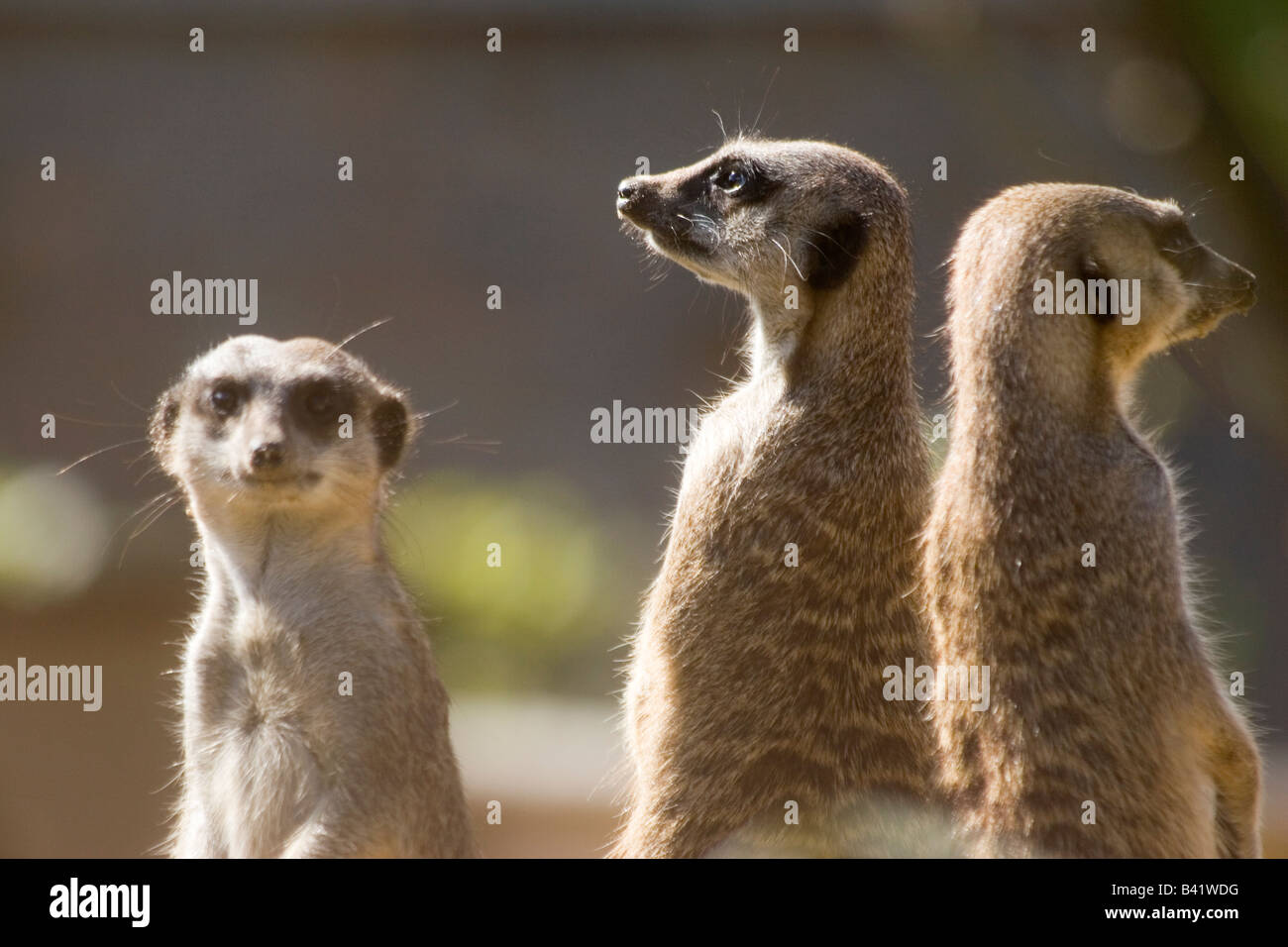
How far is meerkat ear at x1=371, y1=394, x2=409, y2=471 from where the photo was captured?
2094 millimetres

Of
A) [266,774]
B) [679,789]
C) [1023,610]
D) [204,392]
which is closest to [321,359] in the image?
[204,392]

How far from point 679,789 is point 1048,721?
553 millimetres

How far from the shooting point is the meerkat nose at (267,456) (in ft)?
6.15

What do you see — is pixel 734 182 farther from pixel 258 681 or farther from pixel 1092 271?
pixel 258 681

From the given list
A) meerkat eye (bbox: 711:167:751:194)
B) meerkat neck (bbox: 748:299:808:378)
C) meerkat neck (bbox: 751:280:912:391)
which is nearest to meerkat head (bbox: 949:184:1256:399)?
meerkat neck (bbox: 751:280:912:391)

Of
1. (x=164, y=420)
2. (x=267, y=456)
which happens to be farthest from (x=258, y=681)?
(x=164, y=420)

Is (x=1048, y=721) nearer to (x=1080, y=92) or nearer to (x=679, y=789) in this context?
(x=679, y=789)

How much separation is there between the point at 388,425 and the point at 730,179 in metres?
0.65

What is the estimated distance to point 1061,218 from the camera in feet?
6.67

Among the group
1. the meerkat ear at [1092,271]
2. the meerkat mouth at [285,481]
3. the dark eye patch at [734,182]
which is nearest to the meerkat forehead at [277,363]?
the meerkat mouth at [285,481]

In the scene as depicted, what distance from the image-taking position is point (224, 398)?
2.05m

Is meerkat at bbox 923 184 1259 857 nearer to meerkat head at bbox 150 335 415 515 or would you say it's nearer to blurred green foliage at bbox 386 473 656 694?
meerkat head at bbox 150 335 415 515

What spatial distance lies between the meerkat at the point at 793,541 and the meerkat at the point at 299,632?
370 millimetres

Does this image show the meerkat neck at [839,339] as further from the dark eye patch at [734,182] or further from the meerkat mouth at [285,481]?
the meerkat mouth at [285,481]
